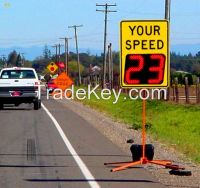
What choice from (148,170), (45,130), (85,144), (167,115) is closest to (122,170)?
(148,170)

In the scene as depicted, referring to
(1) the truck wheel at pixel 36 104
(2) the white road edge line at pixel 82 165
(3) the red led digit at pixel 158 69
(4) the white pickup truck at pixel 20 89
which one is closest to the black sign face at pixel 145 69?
(3) the red led digit at pixel 158 69

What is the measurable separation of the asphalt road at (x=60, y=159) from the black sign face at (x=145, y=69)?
5.51 ft

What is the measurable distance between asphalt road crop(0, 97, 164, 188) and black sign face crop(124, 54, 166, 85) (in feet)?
5.51

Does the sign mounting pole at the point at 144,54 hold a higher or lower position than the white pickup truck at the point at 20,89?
higher

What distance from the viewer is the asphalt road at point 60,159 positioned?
Answer: 12.2 m

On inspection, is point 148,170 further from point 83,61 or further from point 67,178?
point 83,61

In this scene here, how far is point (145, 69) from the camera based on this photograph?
45.3ft

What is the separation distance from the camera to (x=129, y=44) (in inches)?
539

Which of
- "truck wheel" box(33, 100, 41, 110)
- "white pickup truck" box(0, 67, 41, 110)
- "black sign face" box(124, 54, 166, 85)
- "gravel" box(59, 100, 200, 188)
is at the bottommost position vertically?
"gravel" box(59, 100, 200, 188)

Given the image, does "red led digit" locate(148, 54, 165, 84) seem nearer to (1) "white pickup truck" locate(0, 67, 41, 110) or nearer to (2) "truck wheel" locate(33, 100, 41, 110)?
(1) "white pickup truck" locate(0, 67, 41, 110)

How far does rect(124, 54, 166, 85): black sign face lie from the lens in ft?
45.0

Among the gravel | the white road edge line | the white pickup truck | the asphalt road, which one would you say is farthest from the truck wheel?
the white road edge line

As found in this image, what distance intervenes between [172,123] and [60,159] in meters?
12.9

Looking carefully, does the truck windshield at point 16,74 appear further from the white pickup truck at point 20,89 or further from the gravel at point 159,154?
the gravel at point 159,154
